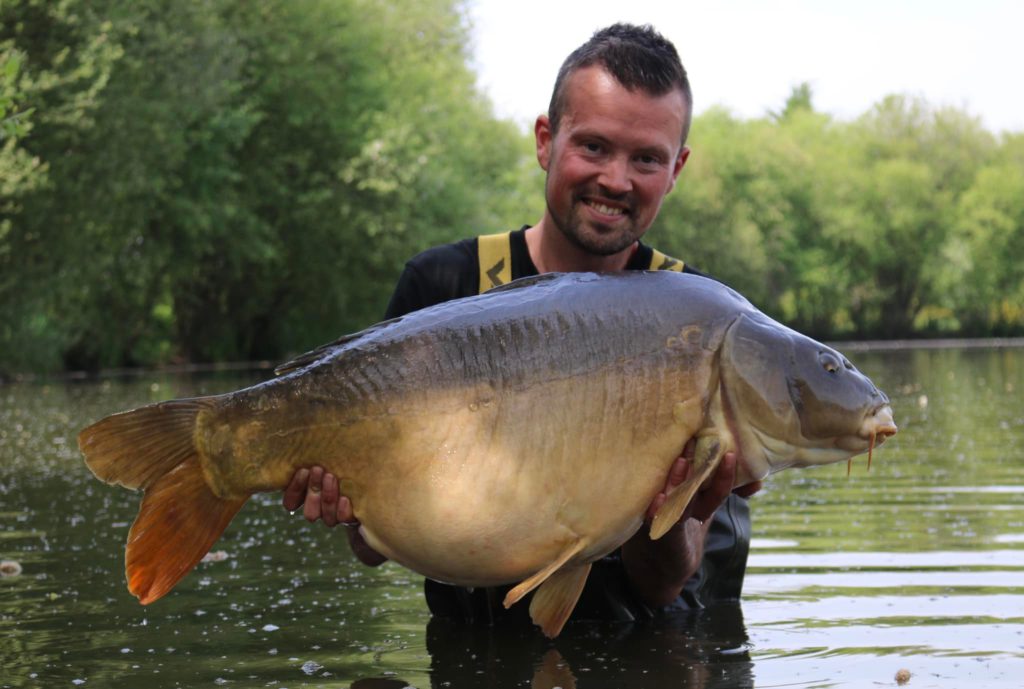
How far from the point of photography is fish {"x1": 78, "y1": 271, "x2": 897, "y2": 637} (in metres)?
3.67

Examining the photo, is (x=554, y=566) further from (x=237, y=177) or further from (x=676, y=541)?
(x=237, y=177)

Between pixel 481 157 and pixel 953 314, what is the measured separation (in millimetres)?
37304

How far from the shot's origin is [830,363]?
3.67 metres

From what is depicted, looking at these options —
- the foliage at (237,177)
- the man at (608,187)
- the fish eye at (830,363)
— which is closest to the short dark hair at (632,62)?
the man at (608,187)

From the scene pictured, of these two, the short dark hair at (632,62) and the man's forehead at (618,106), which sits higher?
the short dark hair at (632,62)

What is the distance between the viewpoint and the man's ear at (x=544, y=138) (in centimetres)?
473

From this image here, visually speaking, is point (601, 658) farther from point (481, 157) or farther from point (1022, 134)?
point (1022, 134)

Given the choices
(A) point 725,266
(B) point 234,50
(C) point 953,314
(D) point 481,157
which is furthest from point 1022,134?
(B) point 234,50

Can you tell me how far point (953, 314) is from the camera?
2970 inches

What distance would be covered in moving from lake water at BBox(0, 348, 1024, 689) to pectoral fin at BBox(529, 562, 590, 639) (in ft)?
2.79

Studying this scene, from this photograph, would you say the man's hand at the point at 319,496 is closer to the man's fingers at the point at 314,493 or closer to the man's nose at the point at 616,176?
the man's fingers at the point at 314,493

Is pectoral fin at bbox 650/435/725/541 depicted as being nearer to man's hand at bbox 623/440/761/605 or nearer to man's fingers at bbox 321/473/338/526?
man's hand at bbox 623/440/761/605

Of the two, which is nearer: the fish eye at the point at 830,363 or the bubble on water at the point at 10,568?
the fish eye at the point at 830,363

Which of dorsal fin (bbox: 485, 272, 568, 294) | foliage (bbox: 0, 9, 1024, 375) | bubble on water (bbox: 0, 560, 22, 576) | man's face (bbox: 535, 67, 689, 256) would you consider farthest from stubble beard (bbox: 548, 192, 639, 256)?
bubble on water (bbox: 0, 560, 22, 576)
